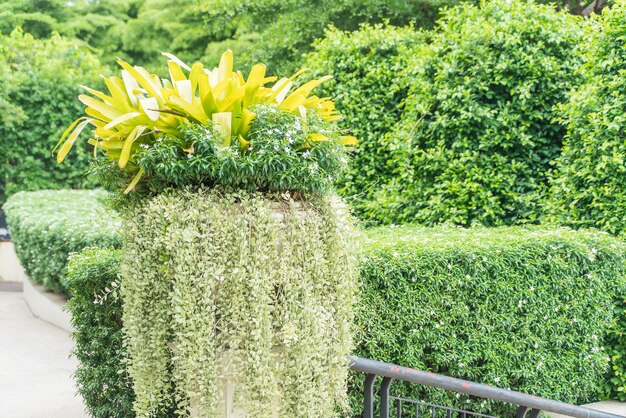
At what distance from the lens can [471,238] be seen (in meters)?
4.87

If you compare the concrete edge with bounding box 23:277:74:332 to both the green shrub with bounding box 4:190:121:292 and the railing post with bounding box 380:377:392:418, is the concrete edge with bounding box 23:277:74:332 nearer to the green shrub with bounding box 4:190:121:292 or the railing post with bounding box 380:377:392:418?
the green shrub with bounding box 4:190:121:292

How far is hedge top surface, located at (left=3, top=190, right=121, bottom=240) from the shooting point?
6922mm

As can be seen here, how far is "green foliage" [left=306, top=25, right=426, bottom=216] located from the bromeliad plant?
5172 millimetres

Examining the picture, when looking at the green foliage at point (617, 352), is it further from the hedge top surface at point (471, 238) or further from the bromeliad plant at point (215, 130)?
the bromeliad plant at point (215, 130)

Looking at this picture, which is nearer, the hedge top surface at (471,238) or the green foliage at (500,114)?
the hedge top surface at (471,238)

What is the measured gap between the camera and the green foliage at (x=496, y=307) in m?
4.25

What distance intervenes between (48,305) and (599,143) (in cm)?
580

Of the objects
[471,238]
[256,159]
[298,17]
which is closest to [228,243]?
[256,159]

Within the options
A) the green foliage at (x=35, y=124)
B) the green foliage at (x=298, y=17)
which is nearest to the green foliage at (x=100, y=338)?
the green foliage at (x=298, y=17)

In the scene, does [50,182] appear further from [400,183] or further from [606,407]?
[606,407]

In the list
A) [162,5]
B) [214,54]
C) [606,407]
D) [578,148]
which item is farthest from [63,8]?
[606,407]

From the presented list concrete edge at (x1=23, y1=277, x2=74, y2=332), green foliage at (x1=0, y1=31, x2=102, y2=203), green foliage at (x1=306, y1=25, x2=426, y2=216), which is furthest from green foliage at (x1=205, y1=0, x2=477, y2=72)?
concrete edge at (x1=23, y1=277, x2=74, y2=332)

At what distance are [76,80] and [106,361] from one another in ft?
34.7

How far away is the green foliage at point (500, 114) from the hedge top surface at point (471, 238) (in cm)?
88
